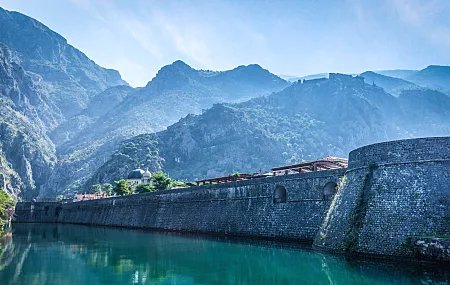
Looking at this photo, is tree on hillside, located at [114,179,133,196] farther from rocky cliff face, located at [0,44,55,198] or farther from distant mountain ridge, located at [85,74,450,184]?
rocky cliff face, located at [0,44,55,198]

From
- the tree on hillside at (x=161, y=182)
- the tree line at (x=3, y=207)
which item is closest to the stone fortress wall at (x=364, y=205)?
the tree line at (x=3, y=207)

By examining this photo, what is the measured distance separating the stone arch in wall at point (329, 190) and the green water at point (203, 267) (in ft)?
15.0

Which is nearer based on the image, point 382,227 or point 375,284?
point 375,284

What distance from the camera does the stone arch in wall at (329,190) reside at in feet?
95.0

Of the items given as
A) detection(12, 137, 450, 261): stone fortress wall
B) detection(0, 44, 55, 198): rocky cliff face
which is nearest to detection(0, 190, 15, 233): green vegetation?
detection(12, 137, 450, 261): stone fortress wall

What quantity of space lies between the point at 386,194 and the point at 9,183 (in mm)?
140585

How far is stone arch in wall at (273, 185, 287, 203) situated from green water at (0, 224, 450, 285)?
190 inches

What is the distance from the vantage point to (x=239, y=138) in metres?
162

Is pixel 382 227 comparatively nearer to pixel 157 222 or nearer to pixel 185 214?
pixel 185 214

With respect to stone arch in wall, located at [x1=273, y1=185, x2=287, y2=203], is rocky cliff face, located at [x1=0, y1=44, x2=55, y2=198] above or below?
above

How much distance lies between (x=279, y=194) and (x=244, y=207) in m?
3.83

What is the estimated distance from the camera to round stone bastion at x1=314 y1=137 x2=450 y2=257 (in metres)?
19.4

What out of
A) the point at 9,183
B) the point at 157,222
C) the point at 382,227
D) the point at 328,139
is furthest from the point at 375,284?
the point at 328,139

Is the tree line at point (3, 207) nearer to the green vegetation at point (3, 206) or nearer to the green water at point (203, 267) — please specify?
the green vegetation at point (3, 206)
